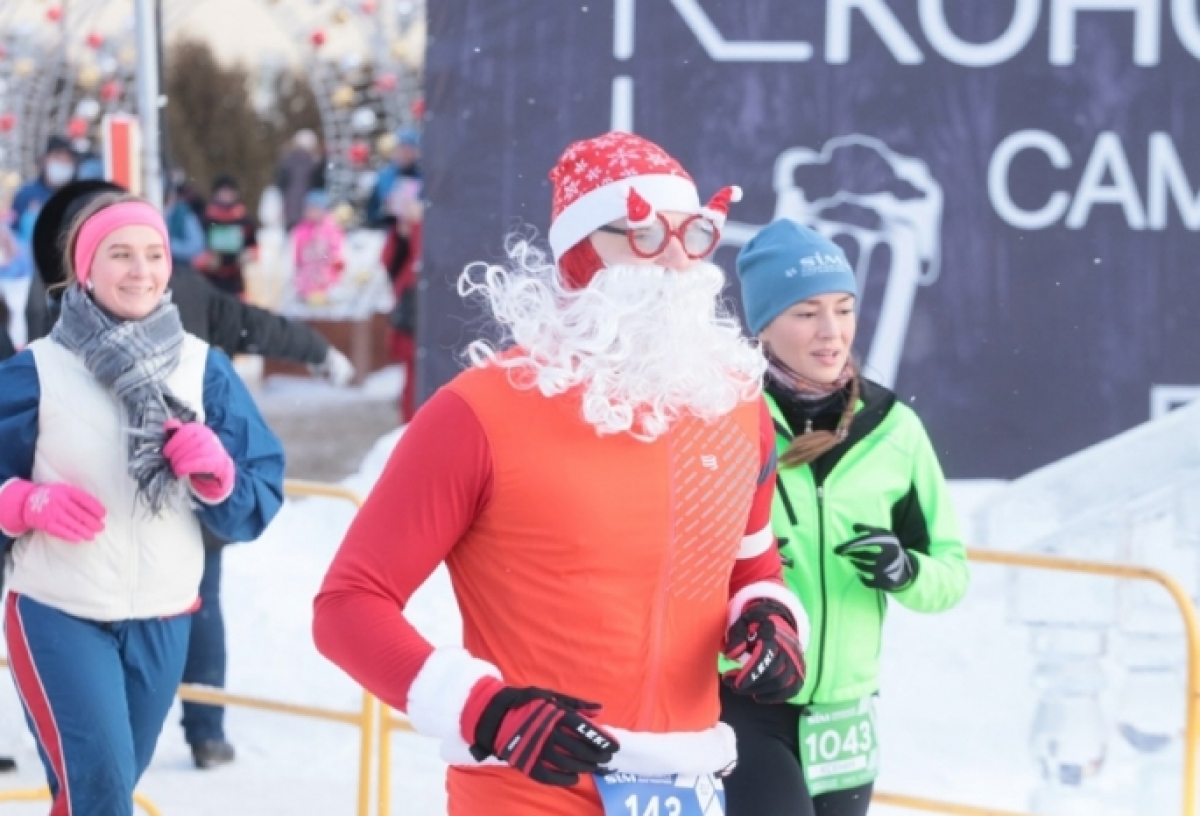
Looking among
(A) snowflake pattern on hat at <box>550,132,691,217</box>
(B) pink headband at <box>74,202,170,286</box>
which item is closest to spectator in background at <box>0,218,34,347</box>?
(B) pink headband at <box>74,202,170,286</box>

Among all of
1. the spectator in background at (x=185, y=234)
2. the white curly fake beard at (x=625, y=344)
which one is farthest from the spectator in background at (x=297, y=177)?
the white curly fake beard at (x=625, y=344)

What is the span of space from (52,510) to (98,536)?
0.20 m

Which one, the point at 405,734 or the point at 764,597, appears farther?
the point at 405,734

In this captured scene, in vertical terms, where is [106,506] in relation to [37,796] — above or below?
above

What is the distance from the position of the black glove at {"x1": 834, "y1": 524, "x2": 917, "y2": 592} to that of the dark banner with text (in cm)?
404

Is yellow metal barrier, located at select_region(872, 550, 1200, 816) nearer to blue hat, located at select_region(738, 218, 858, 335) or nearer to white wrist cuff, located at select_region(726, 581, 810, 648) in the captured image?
blue hat, located at select_region(738, 218, 858, 335)

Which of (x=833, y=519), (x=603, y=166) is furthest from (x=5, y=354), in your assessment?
(x=603, y=166)

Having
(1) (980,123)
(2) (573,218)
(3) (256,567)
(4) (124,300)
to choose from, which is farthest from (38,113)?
(2) (573,218)

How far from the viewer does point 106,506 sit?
12.3 feet

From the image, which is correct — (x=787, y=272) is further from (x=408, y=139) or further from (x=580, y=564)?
(x=408, y=139)

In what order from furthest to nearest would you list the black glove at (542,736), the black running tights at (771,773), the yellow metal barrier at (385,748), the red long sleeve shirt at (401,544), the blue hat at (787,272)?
the yellow metal barrier at (385,748) < the blue hat at (787,272) < the black running tights at (771,773) < the red long sleeve shirt at (401,544) < the black glove at (542,736)

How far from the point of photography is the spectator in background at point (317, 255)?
15383 mm

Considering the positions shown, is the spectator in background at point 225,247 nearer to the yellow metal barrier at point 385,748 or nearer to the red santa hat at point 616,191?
the yellow metal barrier at point 385,748

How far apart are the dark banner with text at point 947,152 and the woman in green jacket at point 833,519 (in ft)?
12.4
